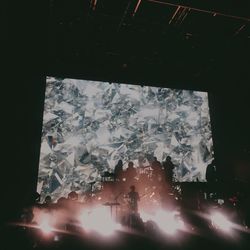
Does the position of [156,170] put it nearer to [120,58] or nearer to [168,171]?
[168,171]

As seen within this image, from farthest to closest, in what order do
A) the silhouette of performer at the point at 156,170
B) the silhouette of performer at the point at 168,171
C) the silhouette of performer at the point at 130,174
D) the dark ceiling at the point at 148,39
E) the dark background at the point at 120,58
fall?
the silhouette of performer at the point at 130,174 → the silhouette of performer at the point at 156,170 → the silhouette of performer at the point at 168,171 → the dark ceiling at the point at 148,39 → the dark background at the point at 120,58

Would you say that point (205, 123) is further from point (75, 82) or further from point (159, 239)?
point (159, 239)

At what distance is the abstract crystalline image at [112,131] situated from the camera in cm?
916

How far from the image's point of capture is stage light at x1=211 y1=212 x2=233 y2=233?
567 centimetres

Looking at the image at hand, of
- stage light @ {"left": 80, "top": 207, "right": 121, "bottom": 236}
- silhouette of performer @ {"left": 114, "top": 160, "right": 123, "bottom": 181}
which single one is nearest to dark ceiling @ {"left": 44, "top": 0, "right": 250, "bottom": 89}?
silhouette of performer @ {"left": 114, "top": 160, "right": 123, "bottom": 181}

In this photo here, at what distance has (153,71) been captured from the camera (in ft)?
33.4

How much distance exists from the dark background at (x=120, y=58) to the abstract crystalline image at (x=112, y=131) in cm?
46

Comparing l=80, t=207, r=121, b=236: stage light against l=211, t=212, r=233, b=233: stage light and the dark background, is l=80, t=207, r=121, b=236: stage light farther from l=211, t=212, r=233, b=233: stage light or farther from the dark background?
l=211, t=212, r=233, b=233: stage light

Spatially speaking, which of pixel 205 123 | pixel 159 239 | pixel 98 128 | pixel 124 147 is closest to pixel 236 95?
pixel 205 123

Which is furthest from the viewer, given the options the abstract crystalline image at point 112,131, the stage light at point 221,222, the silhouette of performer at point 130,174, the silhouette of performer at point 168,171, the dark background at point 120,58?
the abstract crystalline image at point 112,131

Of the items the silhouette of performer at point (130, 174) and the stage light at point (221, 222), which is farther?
the silhouette of performer at point (130, 174)

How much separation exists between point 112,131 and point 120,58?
2.52 m

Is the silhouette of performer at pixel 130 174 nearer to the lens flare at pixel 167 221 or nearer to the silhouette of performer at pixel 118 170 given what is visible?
the silhouette of performer at pixel 118 170

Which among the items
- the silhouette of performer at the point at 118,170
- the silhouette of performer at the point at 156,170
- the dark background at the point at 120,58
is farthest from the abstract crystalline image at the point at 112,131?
the silhouette of performer at the point at 156,170
